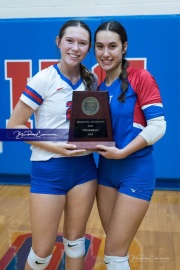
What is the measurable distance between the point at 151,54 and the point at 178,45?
0.25 meters

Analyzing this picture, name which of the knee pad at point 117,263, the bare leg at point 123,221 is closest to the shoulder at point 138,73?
the bare leg at point 123,221

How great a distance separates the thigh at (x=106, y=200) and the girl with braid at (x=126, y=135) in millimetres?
33

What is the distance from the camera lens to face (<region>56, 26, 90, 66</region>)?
1.54m

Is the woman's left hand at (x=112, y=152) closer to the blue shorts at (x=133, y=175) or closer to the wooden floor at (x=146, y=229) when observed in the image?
the blue shorts at (x=133, y=175)

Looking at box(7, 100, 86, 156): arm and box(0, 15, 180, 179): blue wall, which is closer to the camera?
box(7, 100, 86, 156): arm

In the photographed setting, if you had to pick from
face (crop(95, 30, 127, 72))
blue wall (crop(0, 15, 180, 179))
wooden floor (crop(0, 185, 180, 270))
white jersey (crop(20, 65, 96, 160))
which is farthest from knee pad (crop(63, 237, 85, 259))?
blue wall (crop(0, 15, 180, 179))

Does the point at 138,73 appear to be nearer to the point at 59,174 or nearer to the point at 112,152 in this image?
the point at 112,152

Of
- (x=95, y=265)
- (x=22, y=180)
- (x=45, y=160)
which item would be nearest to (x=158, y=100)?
(x=45, y=160)

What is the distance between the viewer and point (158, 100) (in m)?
1.49

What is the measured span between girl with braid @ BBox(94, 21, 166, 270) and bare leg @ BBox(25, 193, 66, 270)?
0.24 metres

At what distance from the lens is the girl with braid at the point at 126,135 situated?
1488 mm

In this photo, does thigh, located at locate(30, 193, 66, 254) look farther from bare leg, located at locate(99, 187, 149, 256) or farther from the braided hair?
the braided hair

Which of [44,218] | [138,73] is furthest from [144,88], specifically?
[44,218]

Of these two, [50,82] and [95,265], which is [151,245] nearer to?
Result: [95,265]
